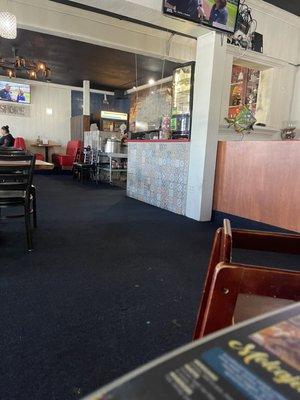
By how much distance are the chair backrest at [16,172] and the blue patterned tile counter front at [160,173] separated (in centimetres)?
229

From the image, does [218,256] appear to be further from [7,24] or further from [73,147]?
[73,147]

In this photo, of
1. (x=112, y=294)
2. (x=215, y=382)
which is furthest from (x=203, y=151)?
(x=215, y=382)

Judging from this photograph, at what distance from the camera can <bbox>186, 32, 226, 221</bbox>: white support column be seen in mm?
3629

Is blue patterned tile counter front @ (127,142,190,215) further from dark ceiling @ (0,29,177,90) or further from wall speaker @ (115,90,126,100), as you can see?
wall speaker @ (115,90,126,100)

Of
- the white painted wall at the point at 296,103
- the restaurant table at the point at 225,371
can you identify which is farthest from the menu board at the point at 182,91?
the restaurant table at the point at 225,371

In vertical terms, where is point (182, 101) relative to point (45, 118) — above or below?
below

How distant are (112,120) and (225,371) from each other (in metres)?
10.8

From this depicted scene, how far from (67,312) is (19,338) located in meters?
0.30

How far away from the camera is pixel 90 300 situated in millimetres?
1812

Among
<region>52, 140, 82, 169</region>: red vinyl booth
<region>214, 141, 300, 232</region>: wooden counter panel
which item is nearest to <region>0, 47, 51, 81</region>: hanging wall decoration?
<region>52, 140, 82, 169</region>: red vinyl booth

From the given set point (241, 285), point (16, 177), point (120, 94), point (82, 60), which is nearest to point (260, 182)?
point (16, 177)

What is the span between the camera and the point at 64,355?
1317 millimetres

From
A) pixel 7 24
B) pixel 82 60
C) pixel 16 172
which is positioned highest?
pixel 82 60

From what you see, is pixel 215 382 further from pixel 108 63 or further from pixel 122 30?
pixel 108 63
